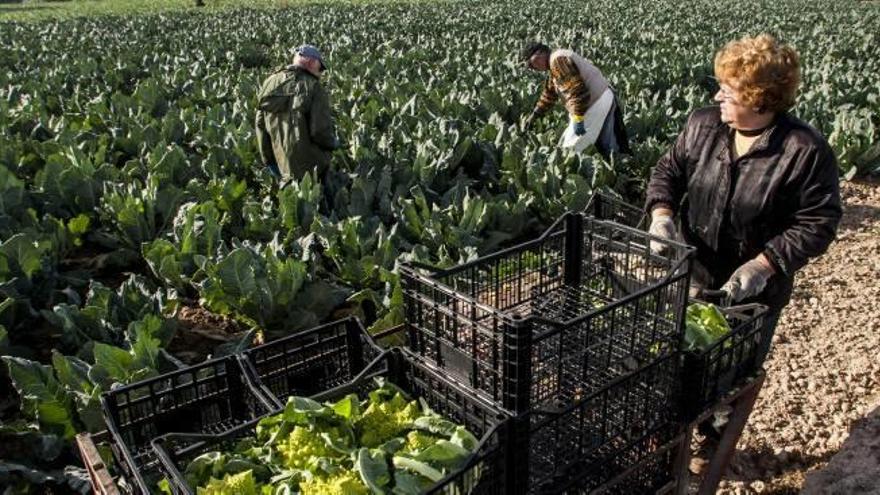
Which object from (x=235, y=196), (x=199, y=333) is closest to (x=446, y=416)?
(x=199, y=333)

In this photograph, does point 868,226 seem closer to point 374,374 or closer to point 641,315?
point 641,315

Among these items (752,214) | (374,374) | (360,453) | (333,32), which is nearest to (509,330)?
(360,453)

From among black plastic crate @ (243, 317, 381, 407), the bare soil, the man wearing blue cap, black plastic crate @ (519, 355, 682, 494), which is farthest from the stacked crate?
the man wearing blue cap

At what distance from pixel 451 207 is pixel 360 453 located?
14.2 ft

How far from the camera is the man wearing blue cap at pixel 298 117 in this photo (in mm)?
6621

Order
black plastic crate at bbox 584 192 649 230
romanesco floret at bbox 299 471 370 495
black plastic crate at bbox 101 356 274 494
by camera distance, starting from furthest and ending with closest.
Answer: black plastic crate at bbox 584 192 649 230
black plastic crate at bbox 101 356 274 494
romanesco floret at bbox 299 471 370 495

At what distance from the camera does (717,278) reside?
387cm

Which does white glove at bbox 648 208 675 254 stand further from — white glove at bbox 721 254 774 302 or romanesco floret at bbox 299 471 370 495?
romanesco floret at bbox 299 471 370 495

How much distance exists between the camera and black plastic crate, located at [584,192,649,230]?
13.0ft

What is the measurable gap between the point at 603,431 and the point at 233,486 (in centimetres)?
133

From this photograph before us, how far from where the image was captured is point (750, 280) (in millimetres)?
3359

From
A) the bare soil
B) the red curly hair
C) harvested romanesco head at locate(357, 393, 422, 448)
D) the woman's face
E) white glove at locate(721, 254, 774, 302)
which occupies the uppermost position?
the red curly hair

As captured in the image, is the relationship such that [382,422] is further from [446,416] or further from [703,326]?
[703,326]

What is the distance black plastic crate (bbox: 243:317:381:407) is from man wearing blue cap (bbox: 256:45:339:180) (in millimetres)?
3803
